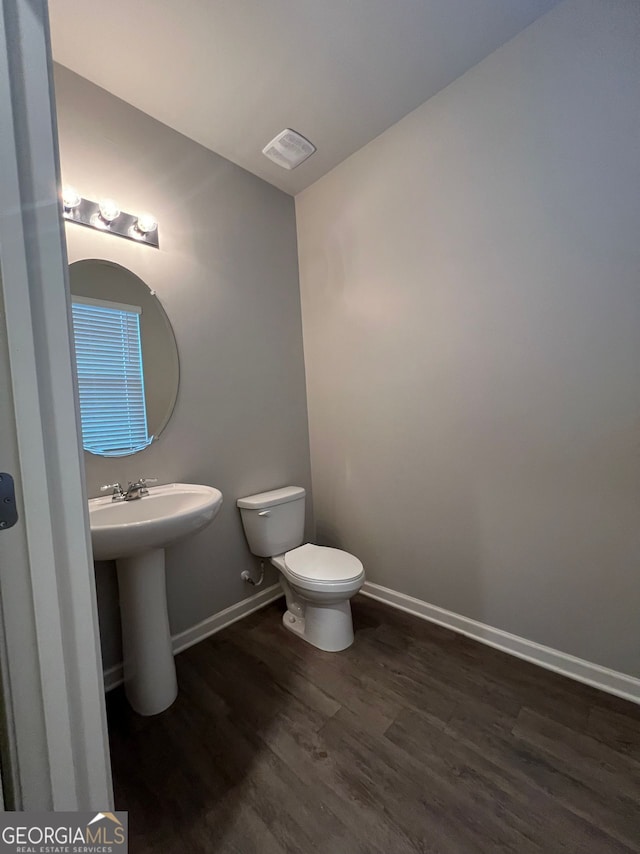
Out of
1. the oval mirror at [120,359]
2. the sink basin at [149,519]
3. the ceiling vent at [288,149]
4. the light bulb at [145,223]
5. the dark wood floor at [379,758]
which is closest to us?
the dark wood floor at [379,758]

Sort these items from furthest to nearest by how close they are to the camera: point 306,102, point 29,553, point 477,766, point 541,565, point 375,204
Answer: point 375,204
point 306,102
point 541,565
point 477,766
point 29,553

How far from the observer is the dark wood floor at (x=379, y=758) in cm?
89

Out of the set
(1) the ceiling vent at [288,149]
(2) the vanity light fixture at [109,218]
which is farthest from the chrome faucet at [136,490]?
(1) the ceiling vent at [288,149]

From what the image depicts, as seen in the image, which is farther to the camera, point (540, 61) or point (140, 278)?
point (140, 278)

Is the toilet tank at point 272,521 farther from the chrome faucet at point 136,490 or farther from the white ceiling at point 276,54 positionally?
the white ceiling at point 276,54

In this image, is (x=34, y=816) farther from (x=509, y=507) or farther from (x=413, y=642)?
(x=509, y=507)

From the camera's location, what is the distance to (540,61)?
127cm

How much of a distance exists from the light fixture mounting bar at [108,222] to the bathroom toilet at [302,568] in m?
1.37

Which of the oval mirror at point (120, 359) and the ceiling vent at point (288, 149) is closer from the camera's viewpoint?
the oval mirror at point (120, 359)

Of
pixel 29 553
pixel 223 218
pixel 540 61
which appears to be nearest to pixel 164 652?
pixel 29 553

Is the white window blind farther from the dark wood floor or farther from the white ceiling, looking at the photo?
the dark wood floor

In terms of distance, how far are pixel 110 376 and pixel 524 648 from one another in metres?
2.22

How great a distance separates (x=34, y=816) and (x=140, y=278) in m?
1.67

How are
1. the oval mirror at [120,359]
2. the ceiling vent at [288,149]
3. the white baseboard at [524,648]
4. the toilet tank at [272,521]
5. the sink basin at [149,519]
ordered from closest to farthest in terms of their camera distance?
the sink basin at [149,519] → the white baseboard at [524,648] → the oval mirror at [120,359] → the ceiling vent at [288,149] → the toilet tank at [272,521]
